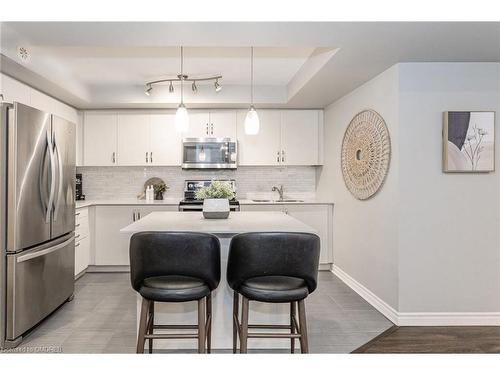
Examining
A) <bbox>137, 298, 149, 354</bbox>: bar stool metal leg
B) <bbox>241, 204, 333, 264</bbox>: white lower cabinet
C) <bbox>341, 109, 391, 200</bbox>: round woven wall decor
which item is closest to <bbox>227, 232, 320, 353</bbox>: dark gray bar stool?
<bbox>137, 298, 149, 354</bbox>: bar stool metal leg

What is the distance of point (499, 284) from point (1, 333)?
3.78 meters

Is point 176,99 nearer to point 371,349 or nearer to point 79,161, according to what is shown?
point 79,161

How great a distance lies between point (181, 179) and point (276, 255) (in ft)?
11.4

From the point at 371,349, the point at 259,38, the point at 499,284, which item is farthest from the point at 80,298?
the point at 499,284

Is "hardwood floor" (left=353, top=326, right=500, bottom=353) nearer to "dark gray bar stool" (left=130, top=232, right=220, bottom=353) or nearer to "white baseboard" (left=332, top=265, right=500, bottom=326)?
"white baseboard" (left=332, top=265, right=500, bottom=326)

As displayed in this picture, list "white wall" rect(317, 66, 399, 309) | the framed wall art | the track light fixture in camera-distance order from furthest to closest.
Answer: the track light fixture
"white wall" rect(317, 66, 399, 309)
the framed wall art

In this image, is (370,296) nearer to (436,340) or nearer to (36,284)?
(436,340)

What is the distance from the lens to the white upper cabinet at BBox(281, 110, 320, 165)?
5.12 metres

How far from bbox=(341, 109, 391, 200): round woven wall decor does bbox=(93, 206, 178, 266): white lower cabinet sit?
2629 millimetres

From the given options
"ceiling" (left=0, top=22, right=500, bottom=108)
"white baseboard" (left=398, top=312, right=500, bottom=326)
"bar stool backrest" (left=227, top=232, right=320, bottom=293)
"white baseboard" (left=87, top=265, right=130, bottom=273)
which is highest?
"ceiling" (left=0, top=22, right=500, bottom=108)

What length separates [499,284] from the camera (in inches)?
122

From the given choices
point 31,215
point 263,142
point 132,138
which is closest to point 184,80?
point 132,138

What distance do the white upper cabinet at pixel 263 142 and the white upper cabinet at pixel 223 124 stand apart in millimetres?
94
